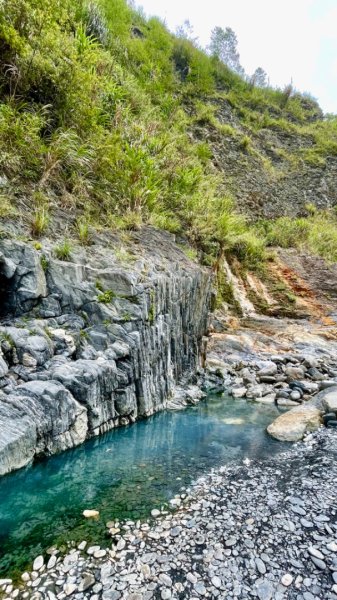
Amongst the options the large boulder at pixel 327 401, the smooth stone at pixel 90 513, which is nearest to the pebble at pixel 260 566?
the smooth stone at pixel 90 513

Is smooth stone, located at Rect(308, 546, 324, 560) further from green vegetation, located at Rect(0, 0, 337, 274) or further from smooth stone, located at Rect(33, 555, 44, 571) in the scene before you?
green vegetation, located at Rect(0, 0, 337, 274)

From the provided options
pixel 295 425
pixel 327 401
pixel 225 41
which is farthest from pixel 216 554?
pixel 225 41

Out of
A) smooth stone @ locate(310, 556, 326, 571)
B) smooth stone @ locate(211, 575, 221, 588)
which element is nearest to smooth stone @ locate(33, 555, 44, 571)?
smooth stone @ locate(211, 575, 221, 588)

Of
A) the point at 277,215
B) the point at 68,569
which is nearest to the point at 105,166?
the point at 68,569

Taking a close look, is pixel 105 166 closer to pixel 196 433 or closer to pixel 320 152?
pixel 196 433

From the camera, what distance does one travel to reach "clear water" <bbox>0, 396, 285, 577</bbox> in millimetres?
2877

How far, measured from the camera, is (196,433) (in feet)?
17.4

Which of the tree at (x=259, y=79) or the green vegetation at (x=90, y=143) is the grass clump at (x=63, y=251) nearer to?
the green vegetation at (x=90, y=143)

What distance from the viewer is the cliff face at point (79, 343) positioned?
12.1 feet

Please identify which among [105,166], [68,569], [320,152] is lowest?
[68,569]

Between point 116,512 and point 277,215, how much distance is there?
17294 millimetres

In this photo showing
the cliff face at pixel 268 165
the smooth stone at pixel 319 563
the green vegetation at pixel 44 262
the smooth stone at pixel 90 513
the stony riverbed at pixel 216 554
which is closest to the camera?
the stony riverbed at pixel 216 554

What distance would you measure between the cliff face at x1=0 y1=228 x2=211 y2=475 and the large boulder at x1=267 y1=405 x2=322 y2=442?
2073 mm

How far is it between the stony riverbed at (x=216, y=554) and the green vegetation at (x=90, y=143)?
3915 millimetres
